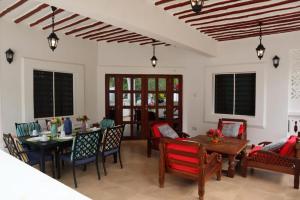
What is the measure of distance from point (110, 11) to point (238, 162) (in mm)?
3466

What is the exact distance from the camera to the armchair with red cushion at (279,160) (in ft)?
11.3

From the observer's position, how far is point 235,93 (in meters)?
6.06

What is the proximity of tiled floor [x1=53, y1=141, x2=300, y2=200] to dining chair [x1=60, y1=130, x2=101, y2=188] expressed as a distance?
33cm

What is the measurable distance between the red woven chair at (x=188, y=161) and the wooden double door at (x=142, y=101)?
10.4ft

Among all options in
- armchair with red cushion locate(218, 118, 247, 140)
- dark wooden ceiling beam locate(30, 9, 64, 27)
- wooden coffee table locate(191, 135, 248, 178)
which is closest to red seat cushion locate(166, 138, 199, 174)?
wooden coffee table locate(191, 135, 248, 178)

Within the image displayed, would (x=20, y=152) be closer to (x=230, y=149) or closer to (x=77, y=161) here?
(x=77, y=161)

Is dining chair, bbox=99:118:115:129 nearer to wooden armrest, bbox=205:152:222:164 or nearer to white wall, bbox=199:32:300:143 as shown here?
wooden armrest, bbox=205:152:222:164

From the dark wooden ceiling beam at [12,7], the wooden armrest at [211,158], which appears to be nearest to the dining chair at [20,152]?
the dark wooden ceiling beam at [12,7]

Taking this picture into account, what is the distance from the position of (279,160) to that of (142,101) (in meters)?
3.94

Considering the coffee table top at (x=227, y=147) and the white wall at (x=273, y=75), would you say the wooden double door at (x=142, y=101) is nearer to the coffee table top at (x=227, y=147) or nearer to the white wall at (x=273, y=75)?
the white wall at (x=273, y=75)

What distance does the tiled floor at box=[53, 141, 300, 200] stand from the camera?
319 centimetres

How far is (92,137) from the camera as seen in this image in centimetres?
363

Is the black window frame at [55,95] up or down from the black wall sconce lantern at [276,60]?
down

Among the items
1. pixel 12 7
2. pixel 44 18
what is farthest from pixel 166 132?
pixel 12 7
